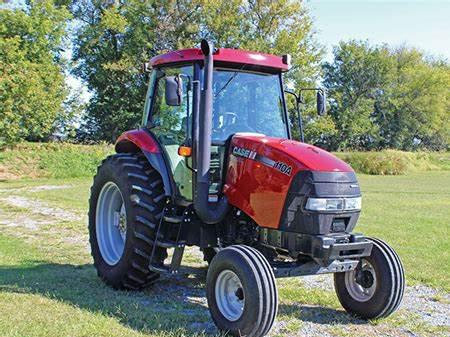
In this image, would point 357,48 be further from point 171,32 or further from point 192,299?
point 192,299

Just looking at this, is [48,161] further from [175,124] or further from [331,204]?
[331,204]

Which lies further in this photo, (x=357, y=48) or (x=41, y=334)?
(x=357, y=48)

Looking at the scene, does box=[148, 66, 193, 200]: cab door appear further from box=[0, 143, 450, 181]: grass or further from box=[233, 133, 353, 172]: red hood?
box=[0, 143, 450, 181]: grass

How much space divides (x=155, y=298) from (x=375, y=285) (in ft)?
7.75

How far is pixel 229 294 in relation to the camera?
4.92 metres

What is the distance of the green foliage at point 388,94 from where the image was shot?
5831 cm

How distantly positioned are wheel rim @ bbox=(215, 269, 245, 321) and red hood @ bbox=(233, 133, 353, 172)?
45.9 inches

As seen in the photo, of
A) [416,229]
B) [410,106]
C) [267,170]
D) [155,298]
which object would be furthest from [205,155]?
[410,106]

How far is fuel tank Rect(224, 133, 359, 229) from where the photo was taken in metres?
4.90

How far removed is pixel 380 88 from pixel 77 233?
54.6 metres

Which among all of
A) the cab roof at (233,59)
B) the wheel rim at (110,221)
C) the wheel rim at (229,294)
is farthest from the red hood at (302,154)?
the wheel rim at (110,221)

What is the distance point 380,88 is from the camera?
60.1 m

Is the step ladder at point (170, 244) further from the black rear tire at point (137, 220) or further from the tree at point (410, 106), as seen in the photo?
the tree at point (410, 106)

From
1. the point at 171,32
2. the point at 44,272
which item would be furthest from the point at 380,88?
the point at 44,272
